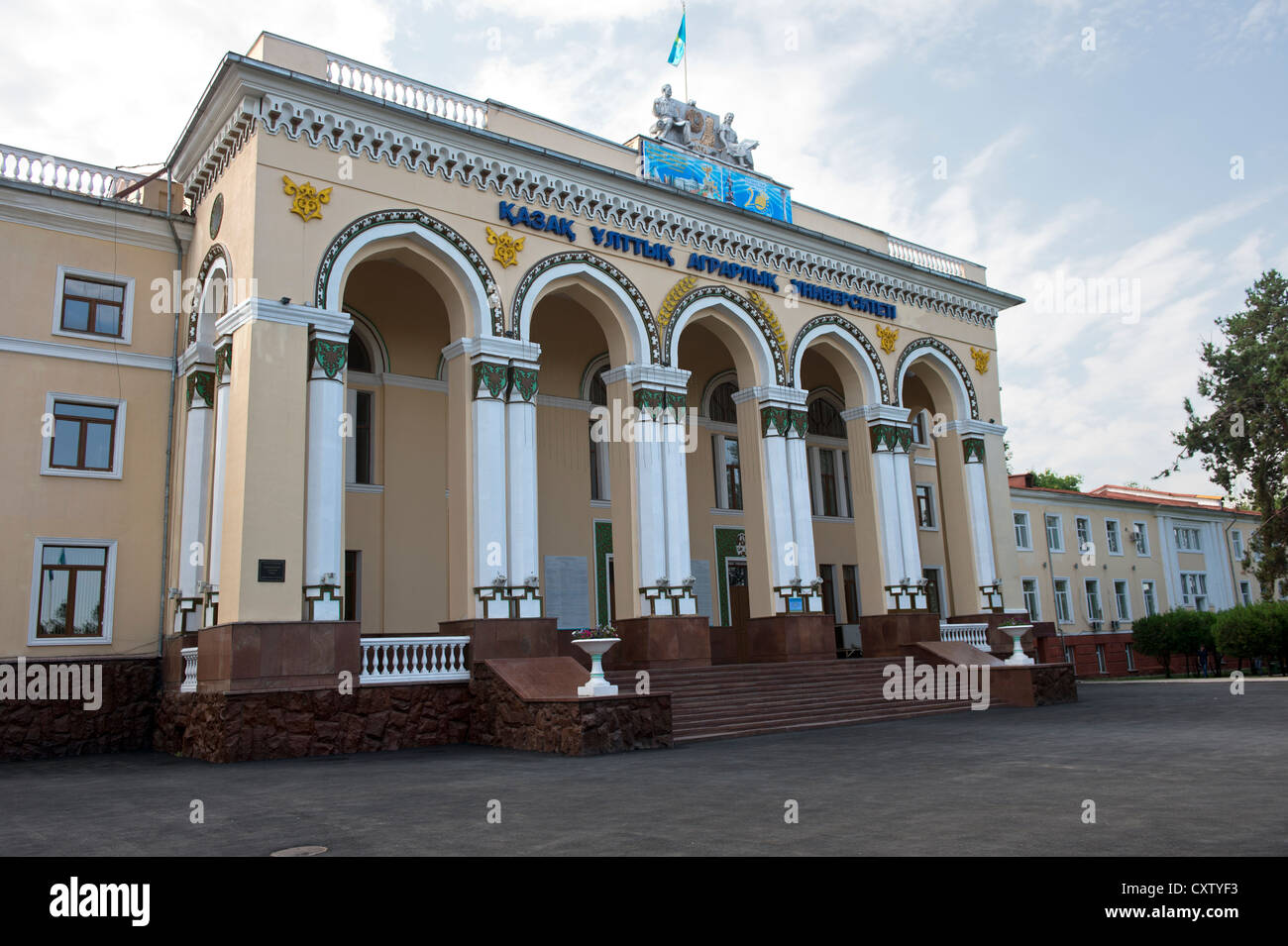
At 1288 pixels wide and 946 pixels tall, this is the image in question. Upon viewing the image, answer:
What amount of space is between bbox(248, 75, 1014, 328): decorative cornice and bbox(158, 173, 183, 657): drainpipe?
12.6ft

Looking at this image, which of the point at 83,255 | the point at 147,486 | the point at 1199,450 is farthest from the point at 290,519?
the point at 1199,450

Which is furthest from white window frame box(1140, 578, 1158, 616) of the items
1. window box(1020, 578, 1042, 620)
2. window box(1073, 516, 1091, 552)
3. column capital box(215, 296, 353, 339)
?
column capital box(215, 296, 353, 339)

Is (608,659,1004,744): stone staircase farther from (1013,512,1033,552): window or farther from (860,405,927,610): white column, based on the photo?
(1013,512,1033,552): window

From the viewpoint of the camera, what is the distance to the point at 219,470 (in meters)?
15.2

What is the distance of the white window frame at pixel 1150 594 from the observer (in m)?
41.0

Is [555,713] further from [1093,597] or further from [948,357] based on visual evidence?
[1093,597]

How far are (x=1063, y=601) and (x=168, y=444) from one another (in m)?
32.8

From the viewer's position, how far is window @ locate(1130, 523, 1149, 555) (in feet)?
135

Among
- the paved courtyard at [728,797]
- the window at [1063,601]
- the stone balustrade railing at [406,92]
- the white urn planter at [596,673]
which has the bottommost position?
the paved courtyard at [728,797]

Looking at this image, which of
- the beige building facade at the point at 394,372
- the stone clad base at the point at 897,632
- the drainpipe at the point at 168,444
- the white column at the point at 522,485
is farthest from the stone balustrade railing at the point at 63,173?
the stone clad base at the point at 897,632

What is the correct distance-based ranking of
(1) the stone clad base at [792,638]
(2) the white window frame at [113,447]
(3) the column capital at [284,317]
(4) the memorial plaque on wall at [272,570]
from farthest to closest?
(1) the stone clad base at [792,638]
(2) the white window frame at [113,447]
(3) the column capital at [284,317]
(4) the memorial plaque on wall at [272,570]

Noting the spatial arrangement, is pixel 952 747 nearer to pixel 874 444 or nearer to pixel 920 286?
pixel 874 444

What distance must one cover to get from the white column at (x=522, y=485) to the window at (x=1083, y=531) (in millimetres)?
29694

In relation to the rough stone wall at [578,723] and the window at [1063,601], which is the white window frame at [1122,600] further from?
the rough stone wall at [578,723]
